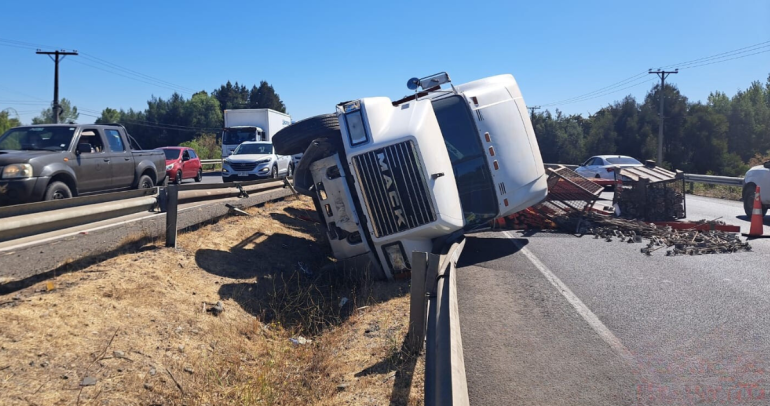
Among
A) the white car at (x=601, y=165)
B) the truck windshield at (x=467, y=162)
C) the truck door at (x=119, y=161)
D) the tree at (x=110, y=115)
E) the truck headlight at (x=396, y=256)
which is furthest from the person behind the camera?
the tree at (x=110, y=115)

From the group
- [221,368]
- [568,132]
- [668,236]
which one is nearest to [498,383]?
[221,368]

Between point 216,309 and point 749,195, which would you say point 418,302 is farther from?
point 749,195

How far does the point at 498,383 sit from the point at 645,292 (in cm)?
358

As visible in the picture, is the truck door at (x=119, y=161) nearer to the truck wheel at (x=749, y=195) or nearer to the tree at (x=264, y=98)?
the truck wheel at (x=749, y=195)

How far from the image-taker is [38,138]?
1018cm

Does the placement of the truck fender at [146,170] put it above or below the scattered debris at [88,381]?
above

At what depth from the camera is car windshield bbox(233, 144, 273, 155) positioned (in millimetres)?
26203

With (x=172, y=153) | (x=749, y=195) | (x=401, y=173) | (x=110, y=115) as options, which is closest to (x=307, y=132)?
(x=401, y=173)

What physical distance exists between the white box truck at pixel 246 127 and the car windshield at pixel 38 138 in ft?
75.6

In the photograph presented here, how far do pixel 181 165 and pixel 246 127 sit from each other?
30.2ft

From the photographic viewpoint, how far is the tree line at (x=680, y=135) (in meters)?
52.8

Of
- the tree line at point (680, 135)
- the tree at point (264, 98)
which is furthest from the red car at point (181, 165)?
the tree at point (264, 98)

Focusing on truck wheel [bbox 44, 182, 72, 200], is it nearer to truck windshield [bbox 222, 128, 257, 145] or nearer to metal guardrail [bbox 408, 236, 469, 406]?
metal guardrail [bbox 408, 236, 469, 406]

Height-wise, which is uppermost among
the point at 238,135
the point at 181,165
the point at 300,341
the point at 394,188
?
the point at 238,135
